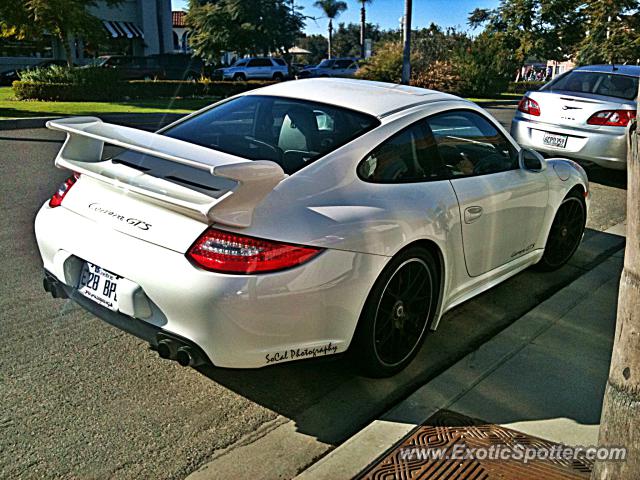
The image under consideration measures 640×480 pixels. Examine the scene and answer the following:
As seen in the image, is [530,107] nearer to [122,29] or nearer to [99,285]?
[99,285]

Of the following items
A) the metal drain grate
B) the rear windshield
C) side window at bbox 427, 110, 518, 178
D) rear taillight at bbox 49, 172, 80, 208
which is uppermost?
the rear windshield

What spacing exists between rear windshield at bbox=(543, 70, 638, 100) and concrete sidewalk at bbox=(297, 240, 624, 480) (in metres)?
5.41

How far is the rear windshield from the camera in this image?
8924 millimetres

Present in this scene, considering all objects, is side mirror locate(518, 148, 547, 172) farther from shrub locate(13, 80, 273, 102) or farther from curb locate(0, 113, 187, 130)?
shrub locate(13, 80, 273, 102)

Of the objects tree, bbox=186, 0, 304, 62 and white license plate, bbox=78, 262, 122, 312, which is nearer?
white license plate, bbox=78, 262, 122, 312

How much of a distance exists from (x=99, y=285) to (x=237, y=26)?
43031 millimetres

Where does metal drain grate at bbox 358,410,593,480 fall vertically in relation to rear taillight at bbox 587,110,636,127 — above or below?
below

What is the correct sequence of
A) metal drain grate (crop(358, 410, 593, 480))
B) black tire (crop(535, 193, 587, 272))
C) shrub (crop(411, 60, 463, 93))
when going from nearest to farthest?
metal drain grate (crop(358, 410, 593, 480)) < black tire (crop(535, 193, 587, 272)) < shrub (crop(411, 60, 463, 93))

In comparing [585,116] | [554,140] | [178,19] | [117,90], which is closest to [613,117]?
[585,116]

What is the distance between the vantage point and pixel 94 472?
280 cm

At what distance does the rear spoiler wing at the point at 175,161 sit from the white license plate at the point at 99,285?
1.41 feet

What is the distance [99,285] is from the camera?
127 inches

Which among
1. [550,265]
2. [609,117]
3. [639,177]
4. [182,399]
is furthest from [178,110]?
[639,177]

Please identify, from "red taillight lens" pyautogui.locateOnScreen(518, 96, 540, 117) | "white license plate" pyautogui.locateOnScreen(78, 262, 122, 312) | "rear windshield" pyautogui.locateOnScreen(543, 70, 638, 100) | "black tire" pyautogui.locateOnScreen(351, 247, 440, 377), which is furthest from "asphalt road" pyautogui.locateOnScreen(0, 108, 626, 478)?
"rear windshield" pyautogui.locateOnScreen(543, 70, 638, 100)
